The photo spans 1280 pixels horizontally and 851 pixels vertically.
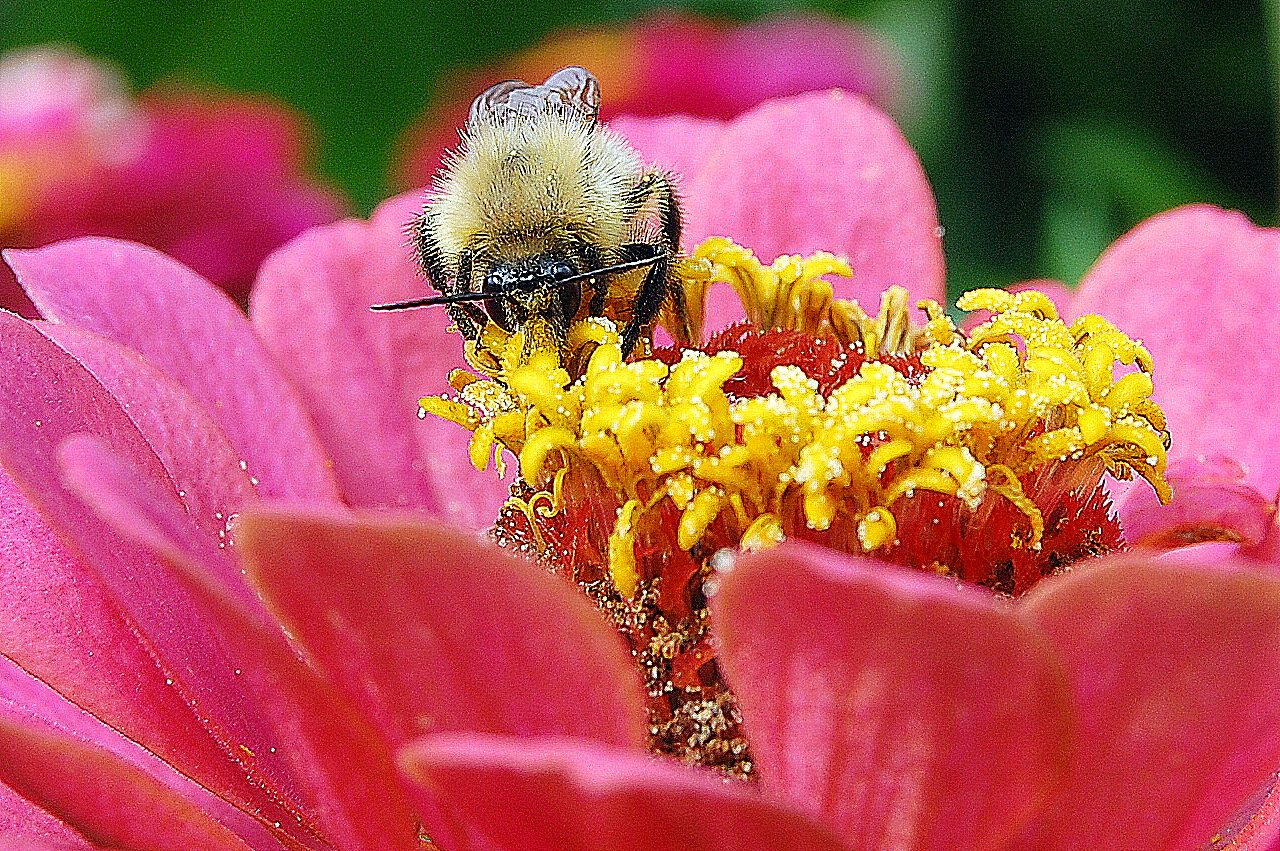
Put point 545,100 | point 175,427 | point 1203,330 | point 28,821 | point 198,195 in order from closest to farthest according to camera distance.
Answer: point 28,821, point 175,427, point 545,100, point 1203,330, point 198,195

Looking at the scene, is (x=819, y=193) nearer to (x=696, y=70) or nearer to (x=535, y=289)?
(x=535, y=289)

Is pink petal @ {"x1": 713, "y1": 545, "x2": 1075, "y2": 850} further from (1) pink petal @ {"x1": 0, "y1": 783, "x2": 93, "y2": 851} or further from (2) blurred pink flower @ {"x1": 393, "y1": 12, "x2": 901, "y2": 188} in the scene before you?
(2) blurred pink flower @ {"x1": 393, "y1": 12, "x2": 901, "y2": 188}

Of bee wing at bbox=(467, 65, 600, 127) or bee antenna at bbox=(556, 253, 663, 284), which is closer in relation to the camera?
bee antenna at bbox=(556, 253, 663, 284)

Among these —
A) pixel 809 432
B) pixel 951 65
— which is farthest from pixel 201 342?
pixel 951 65

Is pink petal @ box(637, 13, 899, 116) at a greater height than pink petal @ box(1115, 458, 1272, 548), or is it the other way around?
pink petal @ box(637, 13, 899, 116)

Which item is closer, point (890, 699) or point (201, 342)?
point (890, 699)

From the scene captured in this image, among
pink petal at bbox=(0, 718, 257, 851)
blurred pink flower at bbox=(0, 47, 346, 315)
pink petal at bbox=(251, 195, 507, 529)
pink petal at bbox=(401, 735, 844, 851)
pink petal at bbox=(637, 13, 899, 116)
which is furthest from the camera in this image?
pink petal at bbox=(637, 13, 899, 116)

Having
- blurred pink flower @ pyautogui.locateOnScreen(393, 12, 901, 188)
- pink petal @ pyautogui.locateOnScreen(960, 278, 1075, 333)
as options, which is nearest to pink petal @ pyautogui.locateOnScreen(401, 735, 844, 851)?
pink petal @ pyautogui.locateOnScreen(960, 278, 1075, 333)

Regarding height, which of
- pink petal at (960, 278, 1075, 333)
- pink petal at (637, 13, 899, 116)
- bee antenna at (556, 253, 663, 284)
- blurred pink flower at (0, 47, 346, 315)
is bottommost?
blurred pink flower at (0, 47, 346, 315)
